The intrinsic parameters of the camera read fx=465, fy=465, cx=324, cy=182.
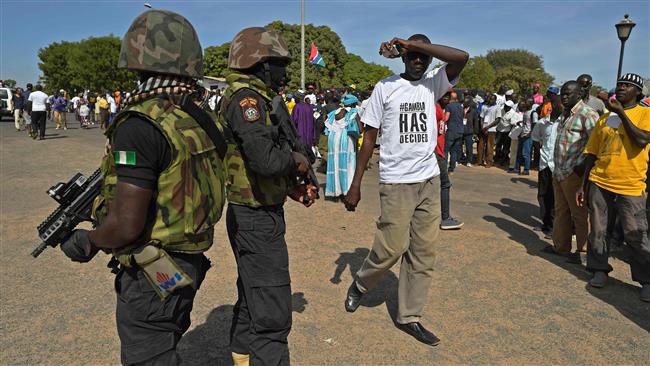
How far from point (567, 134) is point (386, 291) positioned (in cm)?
257

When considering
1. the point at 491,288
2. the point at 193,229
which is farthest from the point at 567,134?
the point at 193,229

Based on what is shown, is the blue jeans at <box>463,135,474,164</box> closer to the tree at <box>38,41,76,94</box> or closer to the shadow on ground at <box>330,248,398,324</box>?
the shadow on ground at <box>330,248,398,324</box>

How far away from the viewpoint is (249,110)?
91.2 inches

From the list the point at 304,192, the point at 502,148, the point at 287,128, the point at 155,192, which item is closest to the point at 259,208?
the point at 304,192

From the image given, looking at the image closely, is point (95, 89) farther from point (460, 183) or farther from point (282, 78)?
point (282, 78)

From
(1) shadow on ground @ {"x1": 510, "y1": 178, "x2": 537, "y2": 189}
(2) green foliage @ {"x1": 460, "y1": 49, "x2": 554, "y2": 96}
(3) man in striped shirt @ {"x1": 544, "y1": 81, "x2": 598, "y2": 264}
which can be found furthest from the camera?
(2) green foliage @ {"x1": 460, "y1": 49, "x2": 554, "y2": 96}

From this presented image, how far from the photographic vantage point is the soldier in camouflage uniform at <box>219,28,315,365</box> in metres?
2.43

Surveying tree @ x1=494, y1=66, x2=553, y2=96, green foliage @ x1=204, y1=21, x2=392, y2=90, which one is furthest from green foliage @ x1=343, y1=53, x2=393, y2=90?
tree @ x1=494, y1=66, x2=553, y2=96

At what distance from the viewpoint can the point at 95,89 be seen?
54.0m

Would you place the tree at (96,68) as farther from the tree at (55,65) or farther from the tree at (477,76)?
the tree at (477,76)

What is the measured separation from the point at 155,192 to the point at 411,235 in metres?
2.22

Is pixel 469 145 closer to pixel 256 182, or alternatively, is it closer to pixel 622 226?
pixel 622 226

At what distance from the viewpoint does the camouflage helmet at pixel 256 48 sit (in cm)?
246

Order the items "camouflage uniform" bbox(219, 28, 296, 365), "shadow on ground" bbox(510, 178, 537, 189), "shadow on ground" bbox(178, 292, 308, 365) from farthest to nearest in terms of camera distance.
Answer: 1. "shadow on ground" bbox(510, 178, 537, 189)
2. "shadow on ground" bbox(178, 292, 308, 365)
3. "camouflage uniform" bbox(219, 28, 296, 365)
